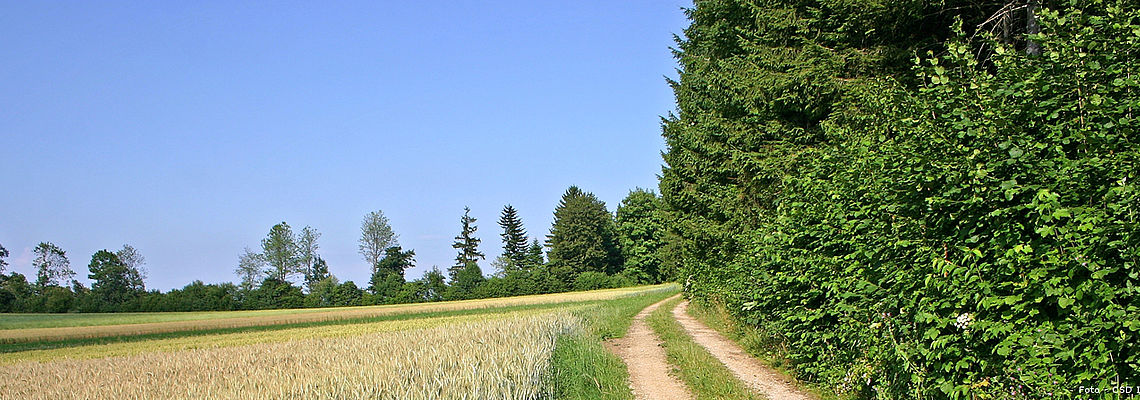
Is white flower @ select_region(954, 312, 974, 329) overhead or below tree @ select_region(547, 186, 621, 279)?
below

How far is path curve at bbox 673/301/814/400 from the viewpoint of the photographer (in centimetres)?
873

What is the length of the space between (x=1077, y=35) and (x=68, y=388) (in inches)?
543

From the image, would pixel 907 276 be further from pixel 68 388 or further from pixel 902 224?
pixel 68 388

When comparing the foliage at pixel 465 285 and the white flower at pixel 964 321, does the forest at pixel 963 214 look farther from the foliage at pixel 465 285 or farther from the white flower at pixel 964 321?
the foliage at pixel 465 285

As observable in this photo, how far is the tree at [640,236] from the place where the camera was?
77.3 metres

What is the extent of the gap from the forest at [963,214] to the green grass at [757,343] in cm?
14

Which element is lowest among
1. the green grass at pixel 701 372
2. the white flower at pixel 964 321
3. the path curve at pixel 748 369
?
the path curve at pixel 748 369

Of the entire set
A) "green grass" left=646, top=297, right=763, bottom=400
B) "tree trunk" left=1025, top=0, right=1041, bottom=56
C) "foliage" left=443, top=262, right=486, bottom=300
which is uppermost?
"tree trunk" left=1025, top=0, right=1041, bottom=56

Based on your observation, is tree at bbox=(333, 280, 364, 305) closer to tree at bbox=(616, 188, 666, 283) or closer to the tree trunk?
tree at bbox=(616, 188, 666, 283)

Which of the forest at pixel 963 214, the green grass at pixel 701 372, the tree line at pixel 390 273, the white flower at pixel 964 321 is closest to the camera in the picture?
the forest at pixel 963 214

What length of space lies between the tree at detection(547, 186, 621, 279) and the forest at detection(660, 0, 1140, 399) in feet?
271

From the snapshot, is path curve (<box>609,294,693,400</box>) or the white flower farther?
path curve (<box>609,294,693,400</box>)

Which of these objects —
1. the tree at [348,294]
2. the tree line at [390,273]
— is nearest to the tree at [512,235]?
the tree line at [390,273]

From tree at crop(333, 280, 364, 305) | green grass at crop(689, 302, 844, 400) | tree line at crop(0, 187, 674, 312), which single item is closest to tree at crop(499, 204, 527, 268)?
tree line at crop(0, 187, 674, 312)
